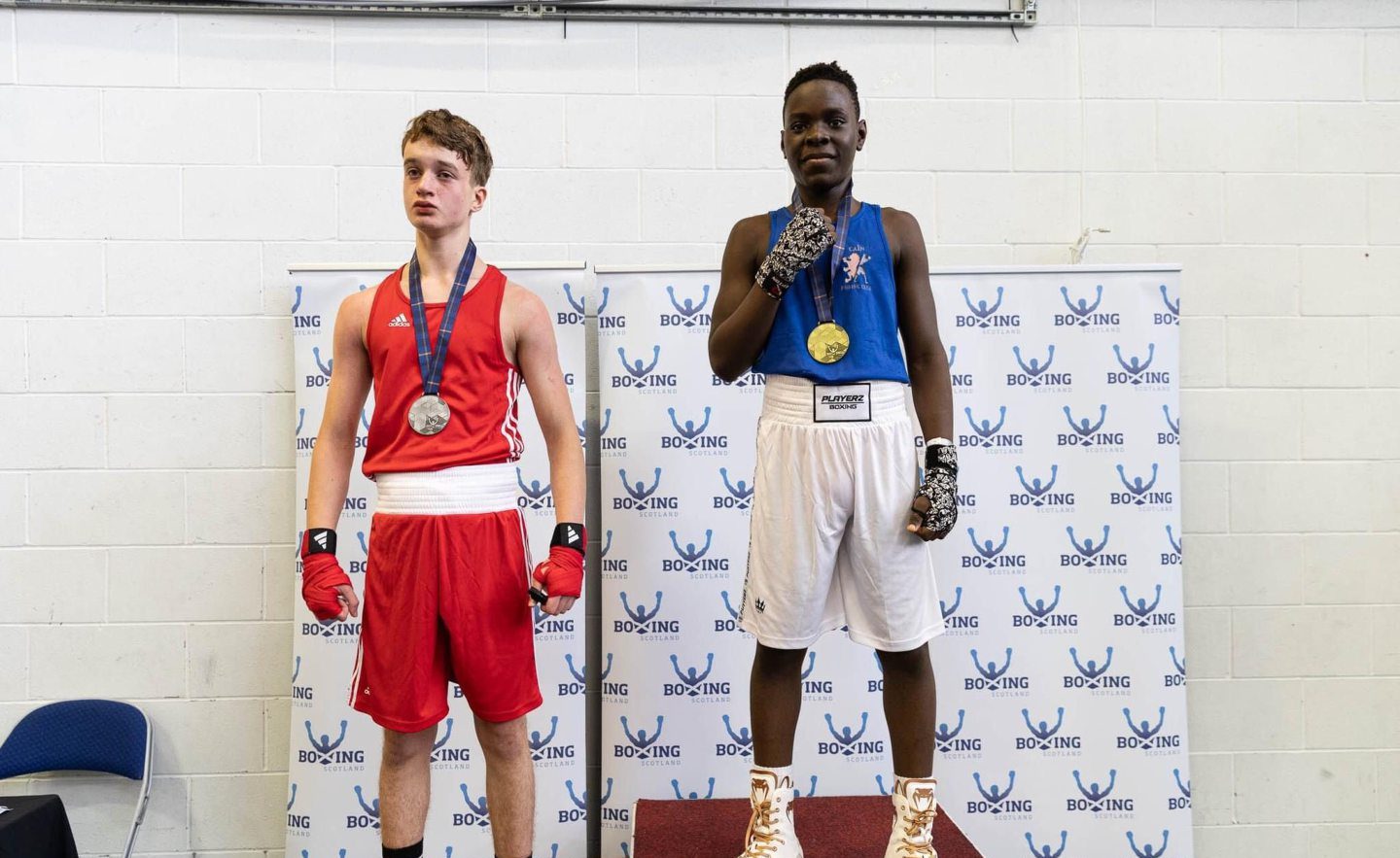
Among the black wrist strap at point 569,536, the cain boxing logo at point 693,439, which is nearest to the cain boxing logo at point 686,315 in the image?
the cain boxing logo at point 693,439

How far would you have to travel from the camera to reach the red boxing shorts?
2.05m

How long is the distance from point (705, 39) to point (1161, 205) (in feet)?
5.59

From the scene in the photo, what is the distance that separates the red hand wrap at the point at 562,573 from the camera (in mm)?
2104

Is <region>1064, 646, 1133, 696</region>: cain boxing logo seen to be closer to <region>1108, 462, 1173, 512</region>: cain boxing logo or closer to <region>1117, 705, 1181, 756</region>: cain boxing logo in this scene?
<region>1117, 705, 1181, 756</region>: cain boxing logo

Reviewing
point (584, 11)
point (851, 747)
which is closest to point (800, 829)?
point (851, 747)

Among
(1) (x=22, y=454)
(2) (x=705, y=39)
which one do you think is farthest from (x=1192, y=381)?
(1) (x=22, y=454)

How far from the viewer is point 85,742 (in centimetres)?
308

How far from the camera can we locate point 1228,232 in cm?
341

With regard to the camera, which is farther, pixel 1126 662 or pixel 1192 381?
pixel 1192 381

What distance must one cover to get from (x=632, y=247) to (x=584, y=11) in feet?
2.69

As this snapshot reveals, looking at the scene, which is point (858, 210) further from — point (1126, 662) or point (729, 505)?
point (1126, 662)

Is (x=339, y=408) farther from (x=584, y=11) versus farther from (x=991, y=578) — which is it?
(x=991, y=578)

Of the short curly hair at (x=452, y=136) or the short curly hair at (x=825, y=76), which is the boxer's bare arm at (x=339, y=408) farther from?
the short curly hair at (x=825, y=76)

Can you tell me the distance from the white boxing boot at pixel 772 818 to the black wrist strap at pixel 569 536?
622mm
